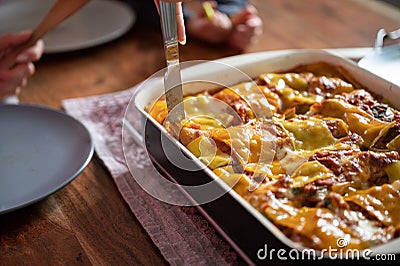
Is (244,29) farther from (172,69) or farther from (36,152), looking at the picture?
(36,152)

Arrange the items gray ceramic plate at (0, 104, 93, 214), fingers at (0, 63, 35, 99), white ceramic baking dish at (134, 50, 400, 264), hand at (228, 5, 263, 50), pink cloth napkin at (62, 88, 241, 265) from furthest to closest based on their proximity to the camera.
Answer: hand at (228, 5, 263, 50)
fingers at (0, 63, 35, 99)
gray ceramic plate at (0, 104, 93, 214)
pink cloth napkin at (62, 88, 241, 265)
white ceramic baking dish at (134, 50, 400, 264)

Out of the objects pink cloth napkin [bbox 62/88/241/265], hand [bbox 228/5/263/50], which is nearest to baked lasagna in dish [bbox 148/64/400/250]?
pink cloth napkin [bbox 62/88/241/265]

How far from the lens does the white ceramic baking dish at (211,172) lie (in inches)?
31.5

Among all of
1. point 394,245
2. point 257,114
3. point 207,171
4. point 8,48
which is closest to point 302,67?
point 257,114

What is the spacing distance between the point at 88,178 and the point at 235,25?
Result: 2.28 ft

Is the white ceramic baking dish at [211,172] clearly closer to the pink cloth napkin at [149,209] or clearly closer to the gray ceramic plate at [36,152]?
the pink cloth napkin at [149,209]

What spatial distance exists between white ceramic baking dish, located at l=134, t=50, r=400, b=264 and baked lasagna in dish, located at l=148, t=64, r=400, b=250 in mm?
22

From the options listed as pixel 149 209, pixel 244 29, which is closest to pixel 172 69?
pixel 149 209

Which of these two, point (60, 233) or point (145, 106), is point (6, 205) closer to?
point (60, 233)

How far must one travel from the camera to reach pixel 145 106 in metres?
1.13

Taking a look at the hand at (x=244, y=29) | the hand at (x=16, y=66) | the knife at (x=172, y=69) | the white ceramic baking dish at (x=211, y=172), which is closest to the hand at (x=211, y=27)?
the hand at (x=244, y=29)

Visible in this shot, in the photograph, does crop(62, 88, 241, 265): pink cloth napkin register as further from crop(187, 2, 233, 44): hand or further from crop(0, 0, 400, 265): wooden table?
crop(187, 2, 233, 44): hand

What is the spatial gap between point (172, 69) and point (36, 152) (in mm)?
344

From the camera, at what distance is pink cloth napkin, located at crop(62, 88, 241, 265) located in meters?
0.95
